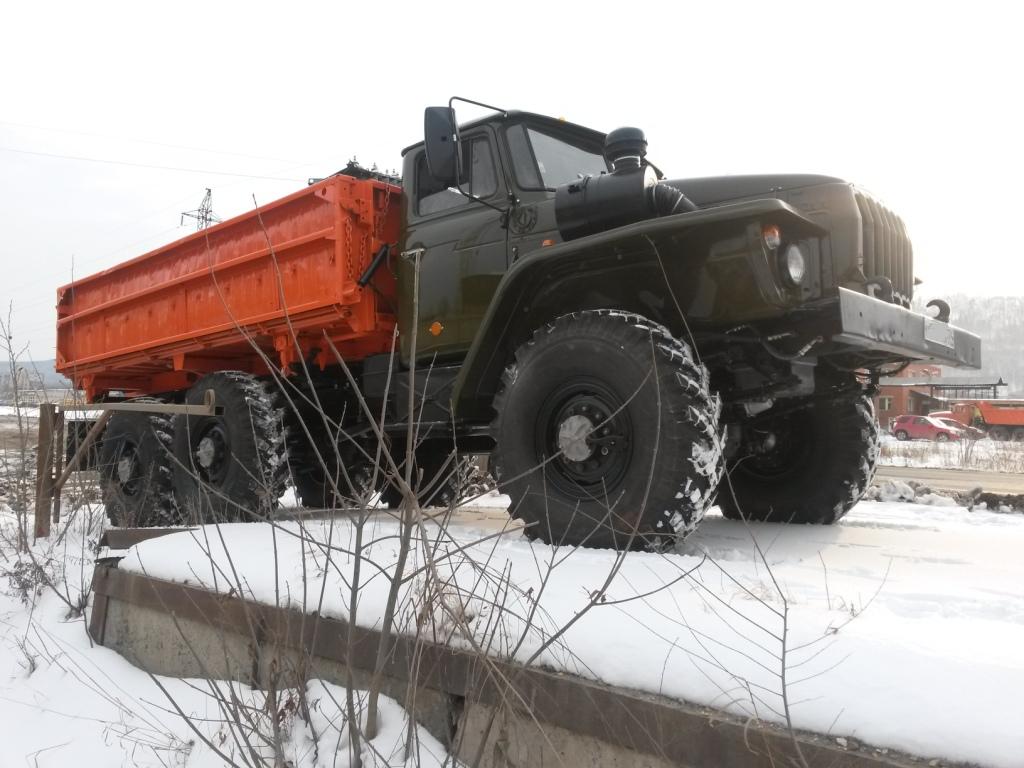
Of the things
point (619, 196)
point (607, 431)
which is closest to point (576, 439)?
point (607, 431)

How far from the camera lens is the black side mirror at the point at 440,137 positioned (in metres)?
3.43

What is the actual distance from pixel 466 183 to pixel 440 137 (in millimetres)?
789

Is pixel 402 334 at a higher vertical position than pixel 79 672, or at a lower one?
higher

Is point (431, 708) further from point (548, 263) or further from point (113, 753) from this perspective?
point (548, 263)

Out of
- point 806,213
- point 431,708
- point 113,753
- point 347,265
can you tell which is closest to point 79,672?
point 113,753

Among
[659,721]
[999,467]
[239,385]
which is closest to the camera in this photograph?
[659,721]

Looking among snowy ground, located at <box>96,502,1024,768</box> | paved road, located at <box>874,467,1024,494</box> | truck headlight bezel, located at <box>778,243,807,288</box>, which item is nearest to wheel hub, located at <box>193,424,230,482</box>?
snowy ground, located at <box>96,502,1024,768</box>

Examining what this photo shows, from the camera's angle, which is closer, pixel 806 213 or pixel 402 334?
pixel 806 213

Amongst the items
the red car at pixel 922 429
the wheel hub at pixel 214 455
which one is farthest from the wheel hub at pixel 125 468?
the red car at pixel 922 429

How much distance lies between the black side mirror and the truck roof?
73cm

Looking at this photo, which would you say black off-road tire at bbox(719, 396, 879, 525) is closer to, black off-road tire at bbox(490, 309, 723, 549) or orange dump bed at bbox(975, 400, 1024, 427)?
black off-road tire at bbox(490, 309, 723, 549)

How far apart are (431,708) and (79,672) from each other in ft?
7.58

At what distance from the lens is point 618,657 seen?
72.4 inches

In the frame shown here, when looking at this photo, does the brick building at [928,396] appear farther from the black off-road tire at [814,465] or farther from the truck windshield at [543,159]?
the truck windshield at [543,159]
